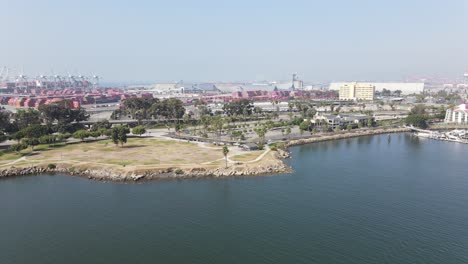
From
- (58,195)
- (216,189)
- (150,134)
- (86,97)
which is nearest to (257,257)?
(216,189)

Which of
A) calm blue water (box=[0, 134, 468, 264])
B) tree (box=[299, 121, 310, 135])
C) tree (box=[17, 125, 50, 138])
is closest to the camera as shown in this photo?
calm blue water (box=[0, 134, 468, 264])

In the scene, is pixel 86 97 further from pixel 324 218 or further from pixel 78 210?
pixel 324 218

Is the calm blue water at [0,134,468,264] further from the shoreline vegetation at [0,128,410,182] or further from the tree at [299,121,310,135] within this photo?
the tree at [299,121,310,135]

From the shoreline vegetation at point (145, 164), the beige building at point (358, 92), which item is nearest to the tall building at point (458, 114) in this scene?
the shoreline vegetation at point (145, 164)

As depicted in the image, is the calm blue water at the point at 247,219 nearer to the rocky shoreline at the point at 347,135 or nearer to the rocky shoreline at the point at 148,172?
the rocky shoreline at the point at 148,172

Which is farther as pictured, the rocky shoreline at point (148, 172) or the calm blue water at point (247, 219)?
the rocky shoreline at point (148, 172)

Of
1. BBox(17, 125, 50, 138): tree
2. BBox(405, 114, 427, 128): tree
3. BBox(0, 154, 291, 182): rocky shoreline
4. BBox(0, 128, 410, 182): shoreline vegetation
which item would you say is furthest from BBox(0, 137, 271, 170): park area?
BBox(405, 114, 427, 128): tree
